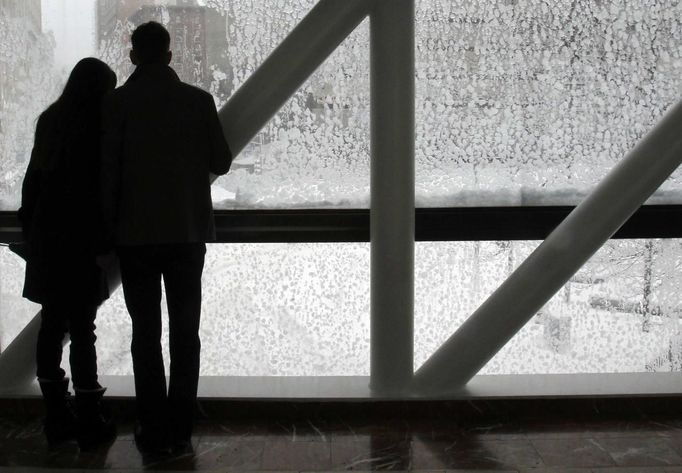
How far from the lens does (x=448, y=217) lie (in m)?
3.25

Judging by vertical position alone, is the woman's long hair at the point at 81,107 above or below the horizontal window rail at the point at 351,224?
above

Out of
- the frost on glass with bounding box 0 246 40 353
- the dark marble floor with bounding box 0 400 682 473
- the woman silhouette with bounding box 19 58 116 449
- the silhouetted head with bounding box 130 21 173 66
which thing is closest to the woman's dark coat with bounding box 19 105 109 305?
the woman silhouette with bounding box 19 58 116 449

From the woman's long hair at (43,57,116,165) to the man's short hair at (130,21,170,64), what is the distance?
0.15 meters

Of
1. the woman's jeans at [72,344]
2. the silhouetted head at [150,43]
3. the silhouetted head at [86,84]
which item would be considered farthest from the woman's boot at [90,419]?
the silhouetted head at [150,43]

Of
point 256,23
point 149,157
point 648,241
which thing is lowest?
point 648,241

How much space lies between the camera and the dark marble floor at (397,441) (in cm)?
254

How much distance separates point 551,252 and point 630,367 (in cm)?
98

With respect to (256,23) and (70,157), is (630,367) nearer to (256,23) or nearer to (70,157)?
(256,23)

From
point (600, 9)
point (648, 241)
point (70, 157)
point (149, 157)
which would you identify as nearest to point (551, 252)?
point (648, 241)

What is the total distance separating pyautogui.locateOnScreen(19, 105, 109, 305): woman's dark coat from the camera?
244cm

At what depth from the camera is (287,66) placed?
9.16ft

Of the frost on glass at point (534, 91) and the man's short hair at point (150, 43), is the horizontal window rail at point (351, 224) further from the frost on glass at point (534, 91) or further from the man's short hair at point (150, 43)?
the man's short hair at point (150, 43)

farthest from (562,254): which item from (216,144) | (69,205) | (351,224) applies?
(69,205)

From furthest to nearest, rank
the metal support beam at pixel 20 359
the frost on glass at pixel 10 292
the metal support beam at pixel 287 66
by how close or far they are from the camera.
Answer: the frost on glass at pixel 10 292 → the metal support beam at pixel 20 359 → the metal support beam at pixel 287 66
